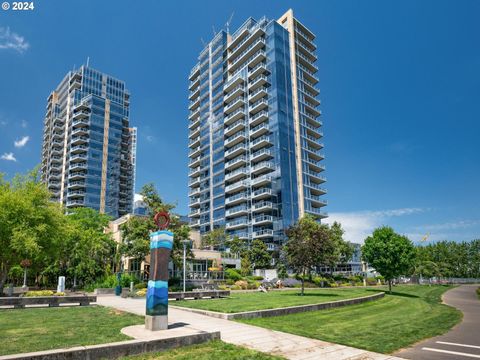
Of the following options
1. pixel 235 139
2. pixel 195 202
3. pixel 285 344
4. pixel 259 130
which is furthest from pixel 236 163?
pixel 285 344

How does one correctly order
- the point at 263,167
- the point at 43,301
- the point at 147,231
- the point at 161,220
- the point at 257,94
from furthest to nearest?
1. the point at 257,94
2. the point at 263,167
3. the point at 147,231
4. the point at 43,301
5. the point at 161,220

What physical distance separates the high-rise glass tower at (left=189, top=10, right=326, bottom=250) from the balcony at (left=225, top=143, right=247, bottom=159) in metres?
0.17

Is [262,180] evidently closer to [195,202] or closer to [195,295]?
[195,202]

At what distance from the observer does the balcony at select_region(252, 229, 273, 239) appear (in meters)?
75.5

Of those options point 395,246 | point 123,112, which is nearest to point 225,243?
point 395,246

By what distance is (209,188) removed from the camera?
9750 cm

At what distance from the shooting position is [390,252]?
3994 centimetres

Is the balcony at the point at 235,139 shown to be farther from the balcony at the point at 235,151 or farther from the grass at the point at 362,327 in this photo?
the grass at the point at 362,327

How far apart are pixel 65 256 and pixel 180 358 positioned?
1697 inches

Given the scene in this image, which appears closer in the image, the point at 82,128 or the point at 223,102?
the point at 223,102

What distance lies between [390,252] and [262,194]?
40144 millimetres

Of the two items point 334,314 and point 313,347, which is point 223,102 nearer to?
point 334,314

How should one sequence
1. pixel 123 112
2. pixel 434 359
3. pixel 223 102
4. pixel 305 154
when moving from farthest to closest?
1. pixel 123 112
2. pixel 223 102
3. pixel 305 154
4. pixel 434 359

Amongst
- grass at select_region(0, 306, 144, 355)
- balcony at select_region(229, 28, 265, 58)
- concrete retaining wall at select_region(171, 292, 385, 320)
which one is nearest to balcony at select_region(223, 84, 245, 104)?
balcony at select_region(229, 28, 265, 58)
